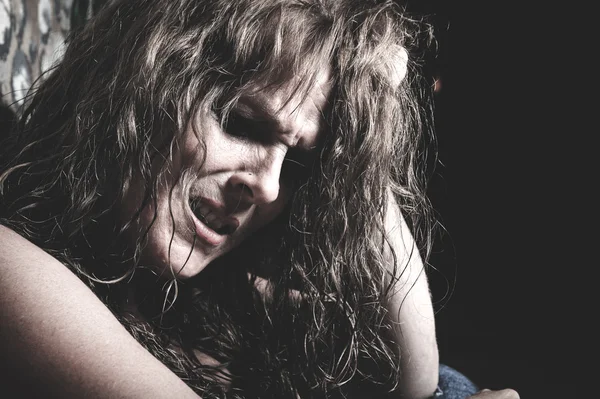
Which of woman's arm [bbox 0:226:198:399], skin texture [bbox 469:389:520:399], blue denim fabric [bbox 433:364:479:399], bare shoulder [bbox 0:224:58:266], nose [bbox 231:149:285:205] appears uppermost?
nose [bbox 231:149:285:205]

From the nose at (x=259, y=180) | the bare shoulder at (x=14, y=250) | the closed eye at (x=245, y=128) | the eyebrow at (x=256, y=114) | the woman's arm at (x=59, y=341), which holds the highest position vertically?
the eyebrow at (x=256, y=114)

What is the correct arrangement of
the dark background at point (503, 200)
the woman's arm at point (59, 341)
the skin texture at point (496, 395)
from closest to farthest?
the woman's arm at point (59, 341) → the skin texture at point (496, 395) → the dark background at point (503, 200)

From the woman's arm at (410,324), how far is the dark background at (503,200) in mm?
957

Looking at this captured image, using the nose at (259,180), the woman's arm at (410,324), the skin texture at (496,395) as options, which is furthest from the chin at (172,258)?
the skin texture at (496,395)

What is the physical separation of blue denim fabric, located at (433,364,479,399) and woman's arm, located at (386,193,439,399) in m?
0.02

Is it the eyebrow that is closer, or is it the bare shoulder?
the bare shoulder

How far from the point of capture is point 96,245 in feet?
3.14

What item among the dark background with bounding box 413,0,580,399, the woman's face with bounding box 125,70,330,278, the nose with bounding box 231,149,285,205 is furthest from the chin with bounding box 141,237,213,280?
the dark background with bounding box 413,0,580,399

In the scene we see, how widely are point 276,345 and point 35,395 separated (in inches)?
24.7

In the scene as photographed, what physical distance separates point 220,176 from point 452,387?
2.31 feet

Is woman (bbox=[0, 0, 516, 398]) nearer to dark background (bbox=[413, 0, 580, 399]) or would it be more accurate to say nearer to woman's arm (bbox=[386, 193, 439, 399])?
woman's arm (bbox=[386, 193, 439, 399])

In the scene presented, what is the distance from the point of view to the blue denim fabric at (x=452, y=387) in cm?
119

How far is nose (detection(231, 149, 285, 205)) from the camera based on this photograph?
94 cm

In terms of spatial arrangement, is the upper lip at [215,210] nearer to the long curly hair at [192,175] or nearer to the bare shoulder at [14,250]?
the long curly hair at [192,175]
